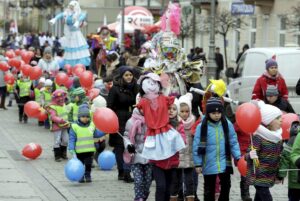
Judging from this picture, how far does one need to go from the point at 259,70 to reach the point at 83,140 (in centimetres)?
723

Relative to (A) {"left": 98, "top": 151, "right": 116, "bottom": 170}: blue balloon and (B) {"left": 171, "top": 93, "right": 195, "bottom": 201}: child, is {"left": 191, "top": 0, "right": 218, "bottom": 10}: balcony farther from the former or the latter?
(B) {"left": 171, "top": 93, "right": 195, "bottom": 201}: child

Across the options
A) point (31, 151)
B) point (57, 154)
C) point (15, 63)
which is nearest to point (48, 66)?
point (15, 63)

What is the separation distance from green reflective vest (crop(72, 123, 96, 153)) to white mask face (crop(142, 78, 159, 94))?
9.36 feet

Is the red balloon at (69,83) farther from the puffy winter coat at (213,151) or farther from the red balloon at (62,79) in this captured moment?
the puffy winter coat at (213,151)

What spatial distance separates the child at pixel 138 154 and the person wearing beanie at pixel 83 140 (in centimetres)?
212

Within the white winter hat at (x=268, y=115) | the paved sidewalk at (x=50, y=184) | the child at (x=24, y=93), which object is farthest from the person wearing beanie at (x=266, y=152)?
the child at (x=24, y=93)

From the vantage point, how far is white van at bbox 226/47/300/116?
18.2 m

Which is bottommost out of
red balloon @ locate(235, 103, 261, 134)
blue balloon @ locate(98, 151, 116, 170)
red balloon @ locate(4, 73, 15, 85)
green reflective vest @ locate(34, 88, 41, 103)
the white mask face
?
blue balloon @ locate(98, 151, 116, 170)

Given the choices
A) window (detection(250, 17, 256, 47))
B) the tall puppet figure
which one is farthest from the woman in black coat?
window (detection(250, 17, 256, 47))

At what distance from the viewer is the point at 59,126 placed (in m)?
15.7

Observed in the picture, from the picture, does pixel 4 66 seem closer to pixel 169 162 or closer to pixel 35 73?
pixel 35 73

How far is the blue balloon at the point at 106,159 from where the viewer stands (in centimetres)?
1399

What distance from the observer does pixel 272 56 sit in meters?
18.5

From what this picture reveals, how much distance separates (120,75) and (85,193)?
188 cm
